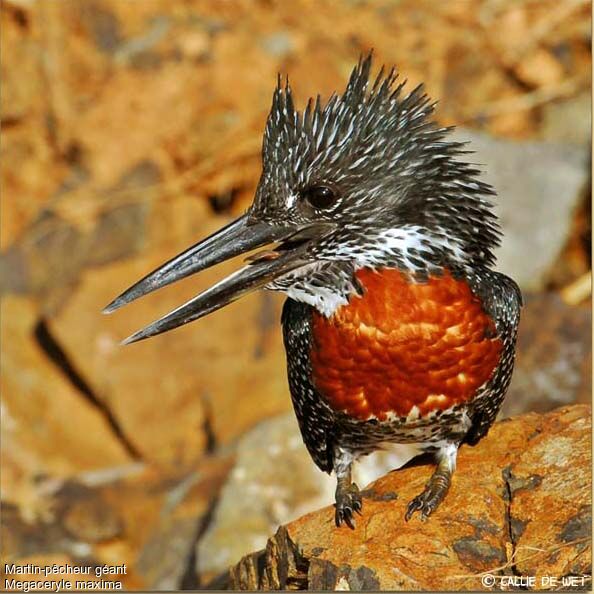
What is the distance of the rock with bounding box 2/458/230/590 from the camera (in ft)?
20.7

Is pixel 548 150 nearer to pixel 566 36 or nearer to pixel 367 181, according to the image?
pixel 566 36

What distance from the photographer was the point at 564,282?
8.34m

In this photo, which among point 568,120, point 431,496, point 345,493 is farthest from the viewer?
point 568,120

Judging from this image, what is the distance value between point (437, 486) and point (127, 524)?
3.57 meters

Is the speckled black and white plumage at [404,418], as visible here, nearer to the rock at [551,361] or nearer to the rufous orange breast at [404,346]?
the rufous orange breast at [404,346]

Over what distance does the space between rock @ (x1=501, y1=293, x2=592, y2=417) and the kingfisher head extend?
9.35 ft

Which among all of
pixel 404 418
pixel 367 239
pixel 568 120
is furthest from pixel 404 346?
pixel 568 120

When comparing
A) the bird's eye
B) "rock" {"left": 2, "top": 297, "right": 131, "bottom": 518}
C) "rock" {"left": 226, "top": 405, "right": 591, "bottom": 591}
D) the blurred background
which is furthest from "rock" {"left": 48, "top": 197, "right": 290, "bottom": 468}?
the bird's eye

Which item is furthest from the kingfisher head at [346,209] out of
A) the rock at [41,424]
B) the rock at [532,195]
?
the rock at [532,195]

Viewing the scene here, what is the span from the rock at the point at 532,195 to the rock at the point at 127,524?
2.90 metres

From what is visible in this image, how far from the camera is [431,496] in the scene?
395 cm

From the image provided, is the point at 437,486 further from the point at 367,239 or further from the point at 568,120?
the point at 568,120

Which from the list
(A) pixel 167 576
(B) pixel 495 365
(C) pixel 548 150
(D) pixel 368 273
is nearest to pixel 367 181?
(D) pixel 368 273

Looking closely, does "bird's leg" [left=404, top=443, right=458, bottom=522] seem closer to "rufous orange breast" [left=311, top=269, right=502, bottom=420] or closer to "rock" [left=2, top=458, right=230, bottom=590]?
"rufous orange breast" [left=311, top=269, right=502, bottom=420]
